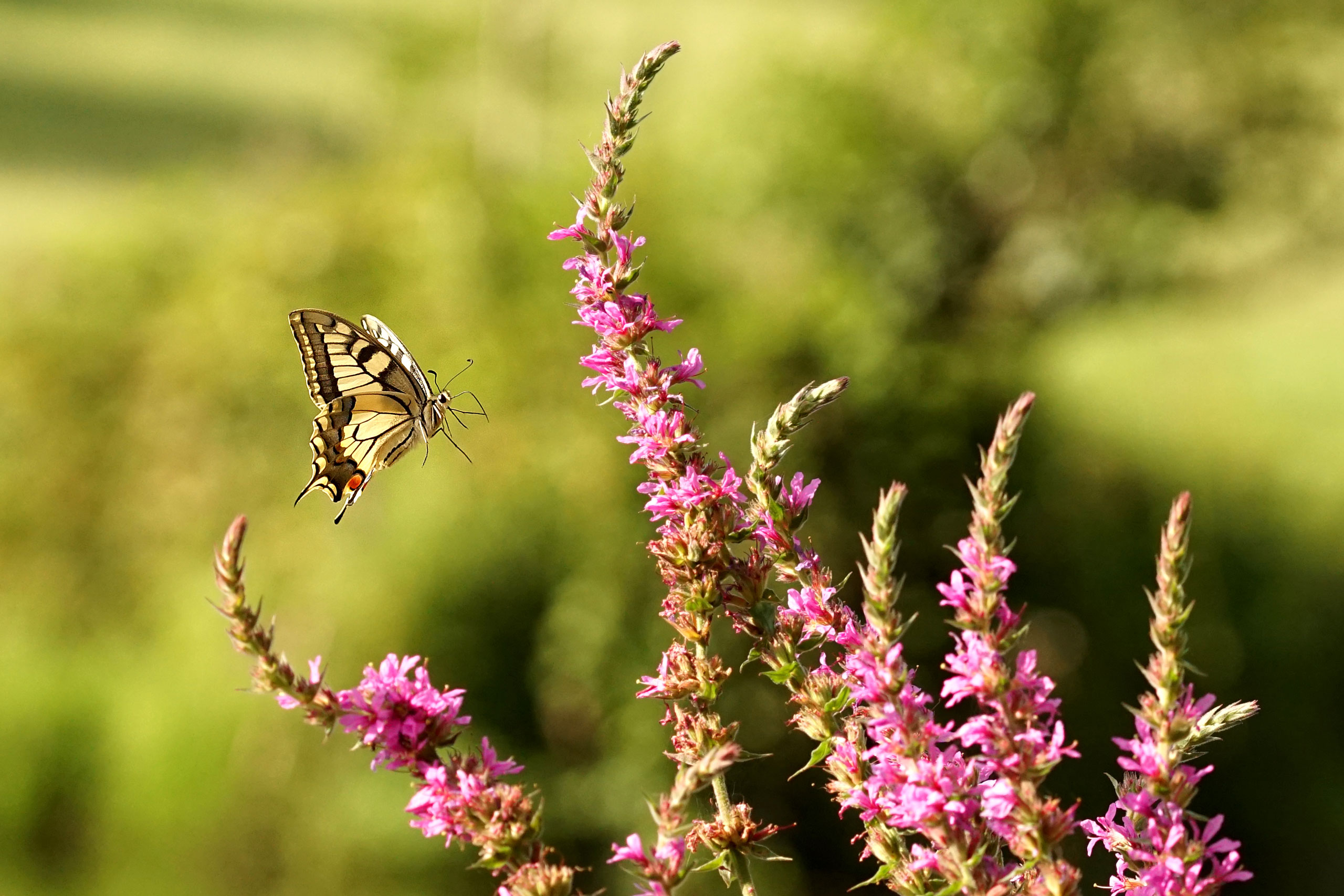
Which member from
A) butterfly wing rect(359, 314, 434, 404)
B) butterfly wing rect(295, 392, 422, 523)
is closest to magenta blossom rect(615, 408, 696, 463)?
butterfly wing rect(295, 392, 422, 523)

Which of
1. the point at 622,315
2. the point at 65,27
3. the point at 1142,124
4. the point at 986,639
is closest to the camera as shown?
the point at 986,639

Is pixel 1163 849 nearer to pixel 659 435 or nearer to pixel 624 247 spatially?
pixel 659 435

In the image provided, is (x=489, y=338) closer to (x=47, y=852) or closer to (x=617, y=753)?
(x=617, y=753)

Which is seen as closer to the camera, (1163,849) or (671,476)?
(1163,849)

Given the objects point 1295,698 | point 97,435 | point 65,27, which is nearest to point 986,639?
point 1295,698

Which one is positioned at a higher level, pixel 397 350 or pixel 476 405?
Result: pixel 476 405

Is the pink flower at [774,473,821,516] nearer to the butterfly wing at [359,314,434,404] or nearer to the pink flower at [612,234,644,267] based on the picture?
the pink flower at [612,234,644,267]

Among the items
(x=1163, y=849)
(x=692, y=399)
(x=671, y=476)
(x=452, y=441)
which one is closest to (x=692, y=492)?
(x=671, y=476)
